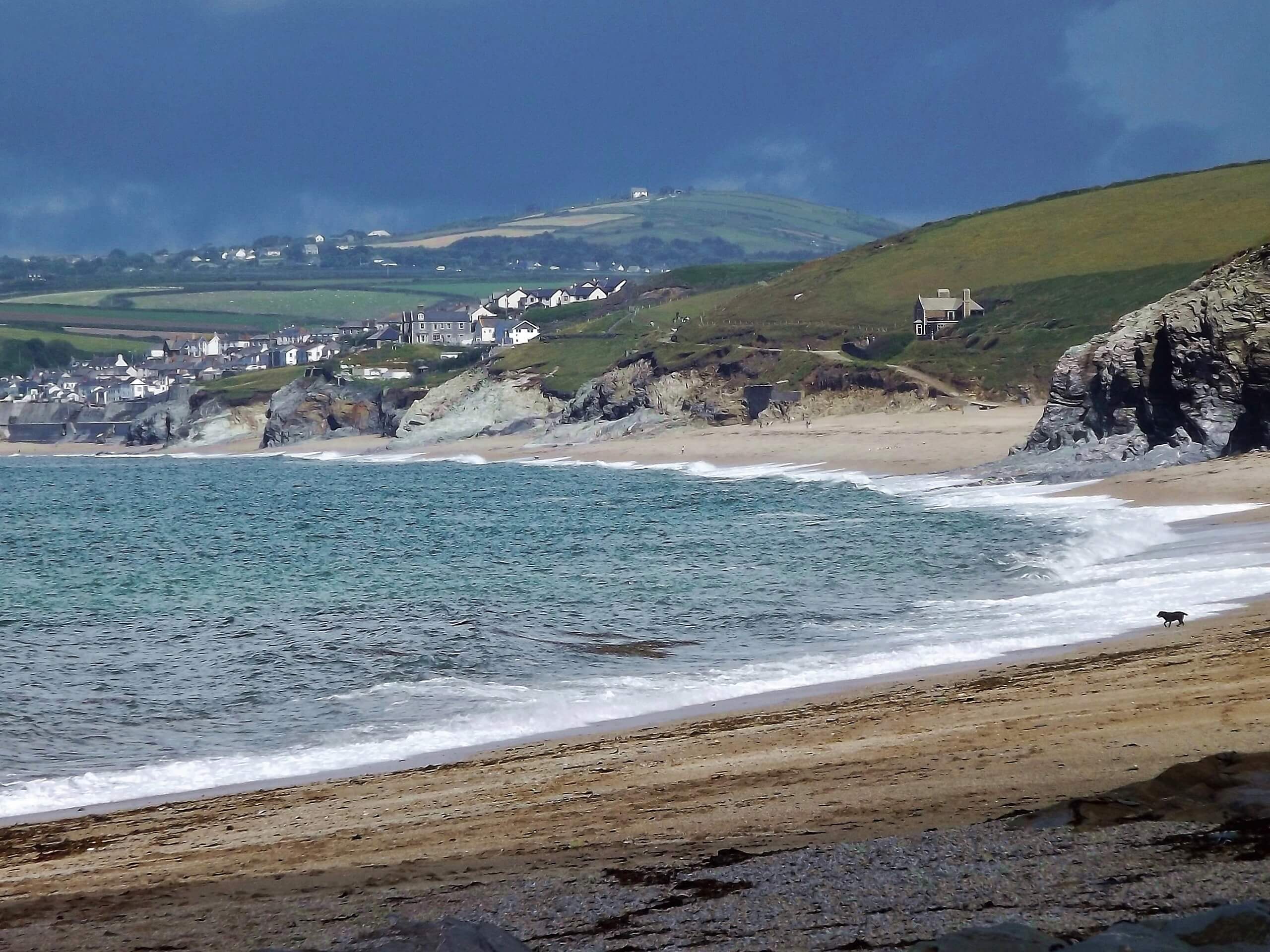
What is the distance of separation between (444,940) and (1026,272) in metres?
142

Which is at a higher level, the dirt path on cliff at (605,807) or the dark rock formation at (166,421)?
the dark rock formation at (166,421)

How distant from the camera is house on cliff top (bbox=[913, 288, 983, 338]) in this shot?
433ft

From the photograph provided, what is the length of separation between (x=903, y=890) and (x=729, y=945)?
1.33 m

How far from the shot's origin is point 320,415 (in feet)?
535

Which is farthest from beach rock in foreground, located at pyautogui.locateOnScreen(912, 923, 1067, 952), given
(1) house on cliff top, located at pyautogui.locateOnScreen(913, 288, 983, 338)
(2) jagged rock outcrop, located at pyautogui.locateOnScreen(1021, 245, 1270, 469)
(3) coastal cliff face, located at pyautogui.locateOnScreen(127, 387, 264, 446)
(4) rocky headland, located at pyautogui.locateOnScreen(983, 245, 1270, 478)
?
(3) coastal cliff face, located at pyautogui.locateOnScreen(127, 387, 264, 446)

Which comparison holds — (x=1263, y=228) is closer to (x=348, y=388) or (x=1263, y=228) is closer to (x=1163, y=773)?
(x=348, y=388)

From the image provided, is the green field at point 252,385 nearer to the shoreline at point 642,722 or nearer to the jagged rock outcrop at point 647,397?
the jagged rock outcrop at point 647,397

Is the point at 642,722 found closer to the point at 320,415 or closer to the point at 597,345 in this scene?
the point at 597,345

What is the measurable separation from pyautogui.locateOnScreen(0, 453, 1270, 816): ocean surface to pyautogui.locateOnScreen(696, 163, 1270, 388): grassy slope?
66.2 meters

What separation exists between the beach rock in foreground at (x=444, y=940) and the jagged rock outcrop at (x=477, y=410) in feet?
436

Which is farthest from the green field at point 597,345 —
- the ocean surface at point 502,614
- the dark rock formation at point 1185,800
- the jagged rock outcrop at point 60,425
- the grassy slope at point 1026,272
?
the dark rock formation at point 1185,800

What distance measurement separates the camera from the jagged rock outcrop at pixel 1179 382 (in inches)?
2068

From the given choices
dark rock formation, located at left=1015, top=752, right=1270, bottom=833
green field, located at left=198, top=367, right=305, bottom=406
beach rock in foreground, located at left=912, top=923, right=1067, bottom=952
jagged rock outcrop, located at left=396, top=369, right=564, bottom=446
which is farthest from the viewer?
green field, located at left=198, top=367, right=305, bottom=406

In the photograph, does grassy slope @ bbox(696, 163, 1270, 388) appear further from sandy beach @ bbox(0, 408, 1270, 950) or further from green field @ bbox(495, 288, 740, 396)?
sandy beach @ bbox(0, 408, 1270, 950)
